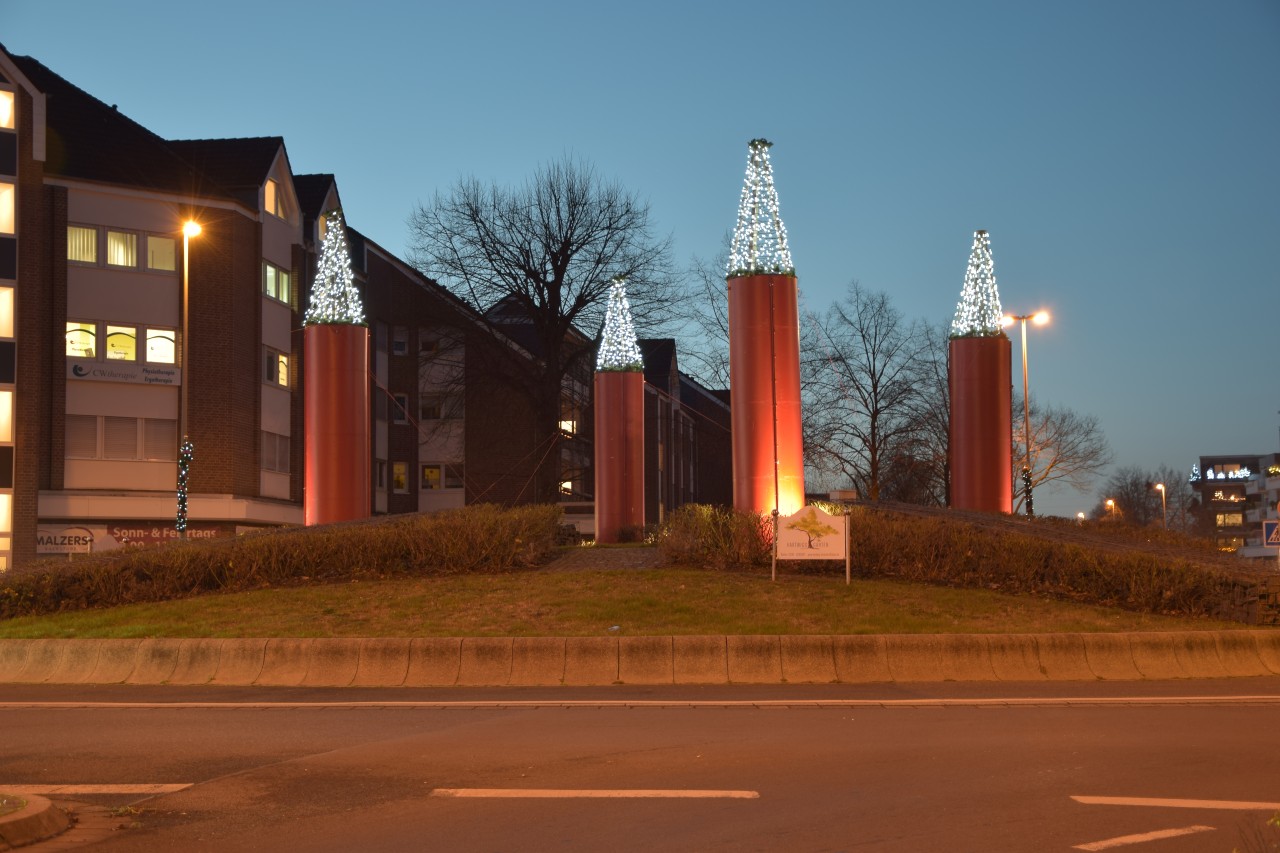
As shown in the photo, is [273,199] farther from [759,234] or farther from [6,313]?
[759,234]

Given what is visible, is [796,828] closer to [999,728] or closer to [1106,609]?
[999,728]

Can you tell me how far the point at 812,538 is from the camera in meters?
19.8

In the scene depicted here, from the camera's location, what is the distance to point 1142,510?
133125 mm

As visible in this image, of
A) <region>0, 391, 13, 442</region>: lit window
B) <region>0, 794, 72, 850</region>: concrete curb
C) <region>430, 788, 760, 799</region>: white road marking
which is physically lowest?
<region>430, 788, 760, 799</region>: white road marking

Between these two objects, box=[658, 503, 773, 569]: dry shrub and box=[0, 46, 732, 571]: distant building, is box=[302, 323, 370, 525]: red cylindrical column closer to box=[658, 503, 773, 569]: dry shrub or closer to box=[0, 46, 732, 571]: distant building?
box=[658, 503, 773, 569]: dry shrub

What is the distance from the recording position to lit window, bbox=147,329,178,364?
148 feet

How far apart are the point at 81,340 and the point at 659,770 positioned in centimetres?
3877

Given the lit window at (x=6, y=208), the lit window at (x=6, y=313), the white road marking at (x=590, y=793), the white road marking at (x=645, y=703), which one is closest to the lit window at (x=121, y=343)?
the lit window at (x=6, y=313)

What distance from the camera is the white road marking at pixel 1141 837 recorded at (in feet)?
24.2

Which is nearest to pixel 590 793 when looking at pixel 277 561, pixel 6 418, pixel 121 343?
pixel 277 561

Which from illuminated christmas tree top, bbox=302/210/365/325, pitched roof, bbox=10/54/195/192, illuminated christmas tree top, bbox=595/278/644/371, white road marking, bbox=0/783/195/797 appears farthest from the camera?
pitched roof, bbox=10/54/195/192

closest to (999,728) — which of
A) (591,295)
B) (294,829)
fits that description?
(294,829)

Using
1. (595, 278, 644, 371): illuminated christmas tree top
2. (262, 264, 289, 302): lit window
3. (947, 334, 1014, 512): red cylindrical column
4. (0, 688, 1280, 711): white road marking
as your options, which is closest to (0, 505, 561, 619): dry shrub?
(0, 688, 1280, 711): white road marking

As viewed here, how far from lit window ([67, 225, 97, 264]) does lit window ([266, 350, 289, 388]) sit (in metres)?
6.89
